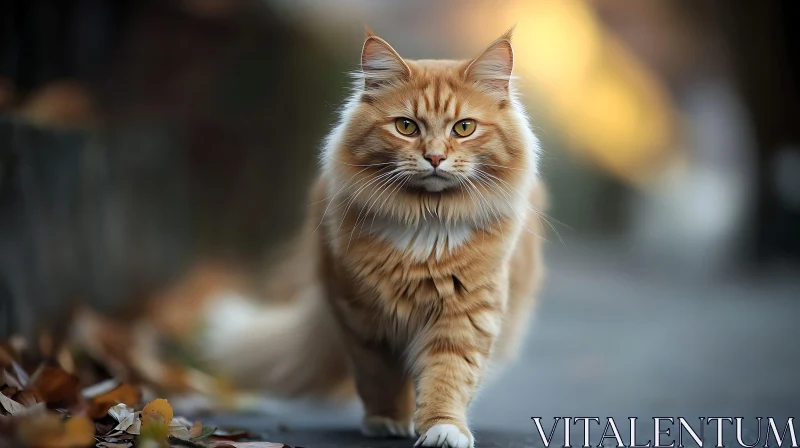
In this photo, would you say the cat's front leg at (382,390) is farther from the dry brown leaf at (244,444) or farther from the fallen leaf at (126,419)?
the fallen leaf at (126,419)

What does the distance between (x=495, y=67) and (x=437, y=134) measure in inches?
9.7

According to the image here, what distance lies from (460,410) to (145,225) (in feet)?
8.89

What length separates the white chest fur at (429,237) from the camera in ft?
6.75

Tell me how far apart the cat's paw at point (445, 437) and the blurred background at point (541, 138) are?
792 millimetres

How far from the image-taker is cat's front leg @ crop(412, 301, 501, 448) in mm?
1937

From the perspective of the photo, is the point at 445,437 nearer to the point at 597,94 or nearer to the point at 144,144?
the point at 144,144

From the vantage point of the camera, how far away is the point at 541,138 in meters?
2.40

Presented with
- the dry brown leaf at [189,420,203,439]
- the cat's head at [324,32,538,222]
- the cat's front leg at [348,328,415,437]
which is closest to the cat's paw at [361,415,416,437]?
the cat's front leg at [348,328,415,437]

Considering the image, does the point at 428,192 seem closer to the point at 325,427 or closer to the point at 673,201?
the point at 325,427

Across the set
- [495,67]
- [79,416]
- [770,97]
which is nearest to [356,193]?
[495,67]

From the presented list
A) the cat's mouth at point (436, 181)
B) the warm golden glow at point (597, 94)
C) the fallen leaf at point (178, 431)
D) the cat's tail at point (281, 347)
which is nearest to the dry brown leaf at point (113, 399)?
the fallen leaf at point (178, 431)

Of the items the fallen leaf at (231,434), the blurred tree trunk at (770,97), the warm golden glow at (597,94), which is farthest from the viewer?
the blurred tree trunk at (770,97)

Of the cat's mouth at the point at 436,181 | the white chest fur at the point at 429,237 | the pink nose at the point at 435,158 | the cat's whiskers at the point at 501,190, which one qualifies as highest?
the pink nose at the point at 435,158

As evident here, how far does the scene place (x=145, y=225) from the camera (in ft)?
13.9
